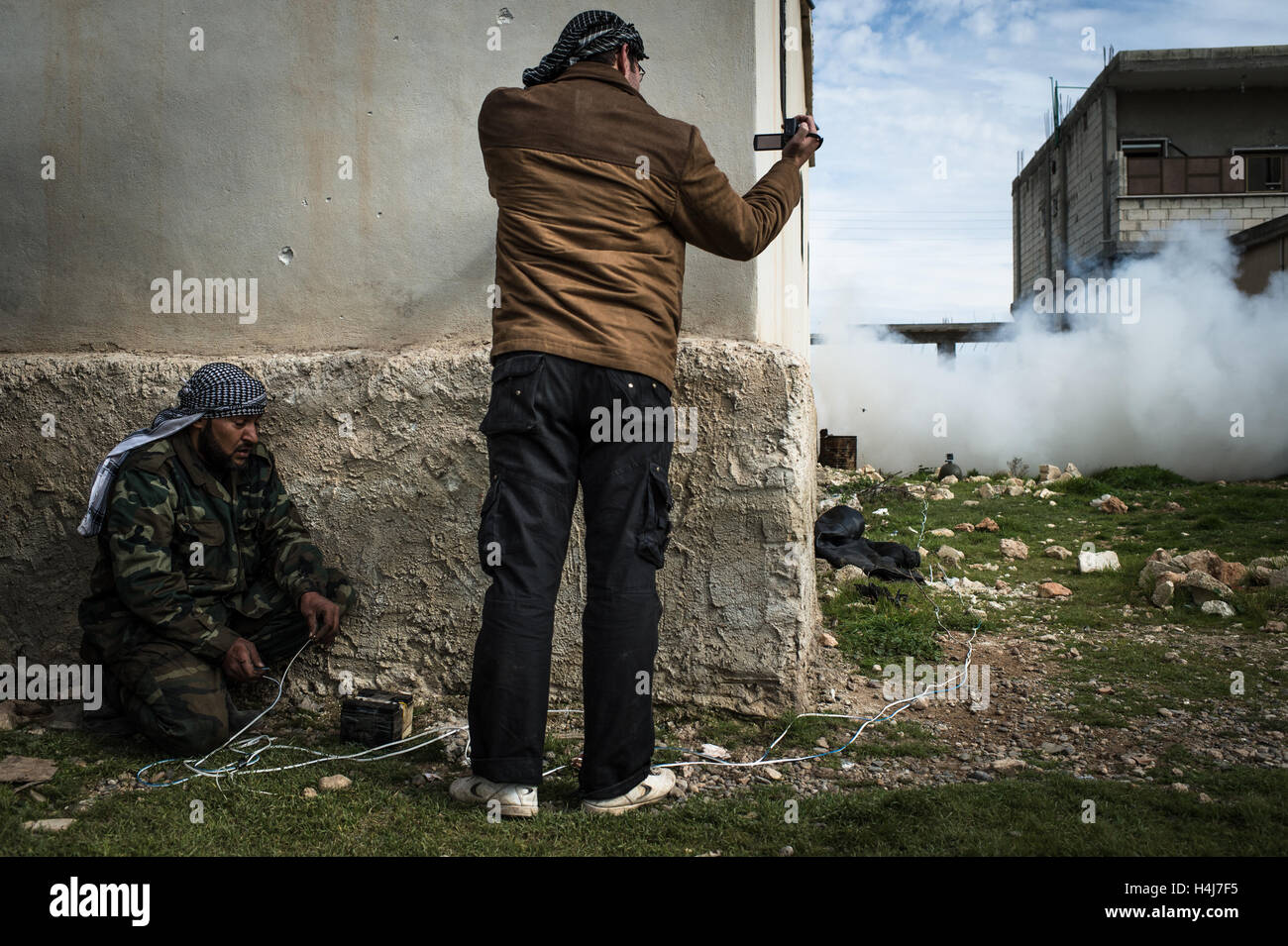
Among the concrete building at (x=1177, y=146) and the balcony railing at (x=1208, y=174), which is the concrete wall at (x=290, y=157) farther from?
the balcony railing at (x=1208, y=174)

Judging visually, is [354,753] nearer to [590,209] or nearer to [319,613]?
[319,613]

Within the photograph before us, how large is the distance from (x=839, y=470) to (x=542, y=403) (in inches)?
436

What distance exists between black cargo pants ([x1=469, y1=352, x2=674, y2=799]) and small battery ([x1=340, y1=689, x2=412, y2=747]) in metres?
0.77

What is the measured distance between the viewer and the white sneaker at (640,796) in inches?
102

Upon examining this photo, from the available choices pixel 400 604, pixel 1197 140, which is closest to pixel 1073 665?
pixel 400 604

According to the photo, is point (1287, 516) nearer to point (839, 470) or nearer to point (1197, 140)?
point (839, 470)

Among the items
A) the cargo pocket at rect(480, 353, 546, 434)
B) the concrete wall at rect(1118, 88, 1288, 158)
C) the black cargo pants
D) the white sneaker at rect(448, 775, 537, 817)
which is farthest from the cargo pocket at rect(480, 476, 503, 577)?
the concrete wall at rect(1118, 88, 1288, 158)

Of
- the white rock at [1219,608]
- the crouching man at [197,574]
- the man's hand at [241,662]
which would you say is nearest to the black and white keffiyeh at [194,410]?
the crouching man at [197,574]

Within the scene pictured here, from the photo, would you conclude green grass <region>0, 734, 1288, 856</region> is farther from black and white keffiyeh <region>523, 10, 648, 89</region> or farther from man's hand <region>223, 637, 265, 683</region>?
black and white keffiyeh <region>523, 10, 648, 89</region>

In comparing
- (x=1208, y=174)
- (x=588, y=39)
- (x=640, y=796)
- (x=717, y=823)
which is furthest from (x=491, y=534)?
(x=1208, y=174)

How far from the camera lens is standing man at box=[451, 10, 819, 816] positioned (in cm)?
253

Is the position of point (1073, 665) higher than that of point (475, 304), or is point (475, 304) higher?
point (475, 304)
